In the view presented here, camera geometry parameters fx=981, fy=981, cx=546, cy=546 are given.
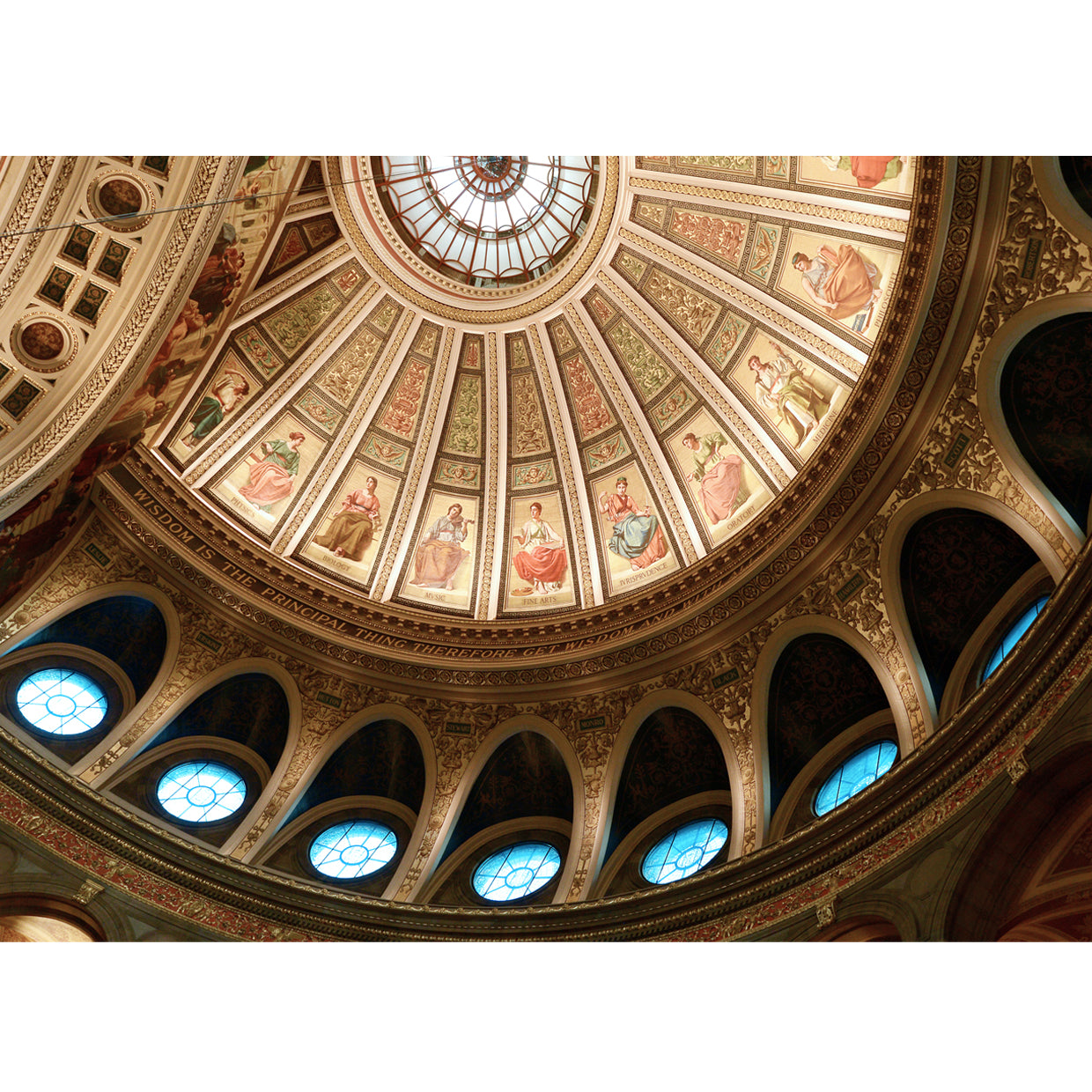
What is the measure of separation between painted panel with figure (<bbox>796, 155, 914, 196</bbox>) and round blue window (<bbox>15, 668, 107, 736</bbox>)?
48.7 feet

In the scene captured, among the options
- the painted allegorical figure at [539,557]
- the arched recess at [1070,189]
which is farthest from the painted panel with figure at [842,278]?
the painted allegorical figure at [539,557]

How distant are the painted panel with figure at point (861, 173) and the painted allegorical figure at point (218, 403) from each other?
11779 millimetres

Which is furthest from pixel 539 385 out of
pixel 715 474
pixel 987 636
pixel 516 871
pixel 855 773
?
pixel 987 636

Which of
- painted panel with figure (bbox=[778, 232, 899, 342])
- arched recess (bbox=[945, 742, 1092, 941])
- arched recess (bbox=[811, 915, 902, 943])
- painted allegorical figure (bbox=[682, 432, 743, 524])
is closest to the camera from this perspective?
arched recess (bbox=[945, 742, 1092, 941])

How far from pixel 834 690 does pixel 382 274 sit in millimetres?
13470

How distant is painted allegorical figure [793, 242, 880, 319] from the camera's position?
17483 mm

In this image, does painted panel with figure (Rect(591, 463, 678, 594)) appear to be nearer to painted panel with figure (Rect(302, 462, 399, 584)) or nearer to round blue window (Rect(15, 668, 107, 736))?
painted panel with figure (Rect(302, 462, 399, 584))

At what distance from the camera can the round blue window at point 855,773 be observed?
14.6 m

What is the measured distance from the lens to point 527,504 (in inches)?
879

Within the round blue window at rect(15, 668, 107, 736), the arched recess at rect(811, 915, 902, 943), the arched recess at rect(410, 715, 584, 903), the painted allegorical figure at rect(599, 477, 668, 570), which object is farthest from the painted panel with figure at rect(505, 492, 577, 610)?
the arched recess at rect(811, 915, 902, 943)

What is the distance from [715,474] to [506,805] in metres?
7.78

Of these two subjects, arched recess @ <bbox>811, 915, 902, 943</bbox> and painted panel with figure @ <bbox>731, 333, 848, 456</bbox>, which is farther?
painted panel with figure @ <bbox>731, 333, 848, 456</bbox>

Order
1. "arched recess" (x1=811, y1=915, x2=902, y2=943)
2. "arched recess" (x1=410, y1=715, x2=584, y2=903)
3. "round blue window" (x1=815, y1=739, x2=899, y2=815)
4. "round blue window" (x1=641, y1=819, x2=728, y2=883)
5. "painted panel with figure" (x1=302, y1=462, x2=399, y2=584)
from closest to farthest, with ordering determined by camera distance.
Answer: "arched recess" (x1=811, y1=915, x2=902, y2=943) → "round blue window" (x1=815, y1=739, x2=899, y2=815) → "round blue window" (x1=641, y1=819, x2=728, y2=883) → "arched recess" (x1=410, y1=715, x2=584, y2=903) → "painted panel with figure" (x1=302, y1=462, x2=399, y2=584)

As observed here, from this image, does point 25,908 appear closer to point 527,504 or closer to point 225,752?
point 225,752
